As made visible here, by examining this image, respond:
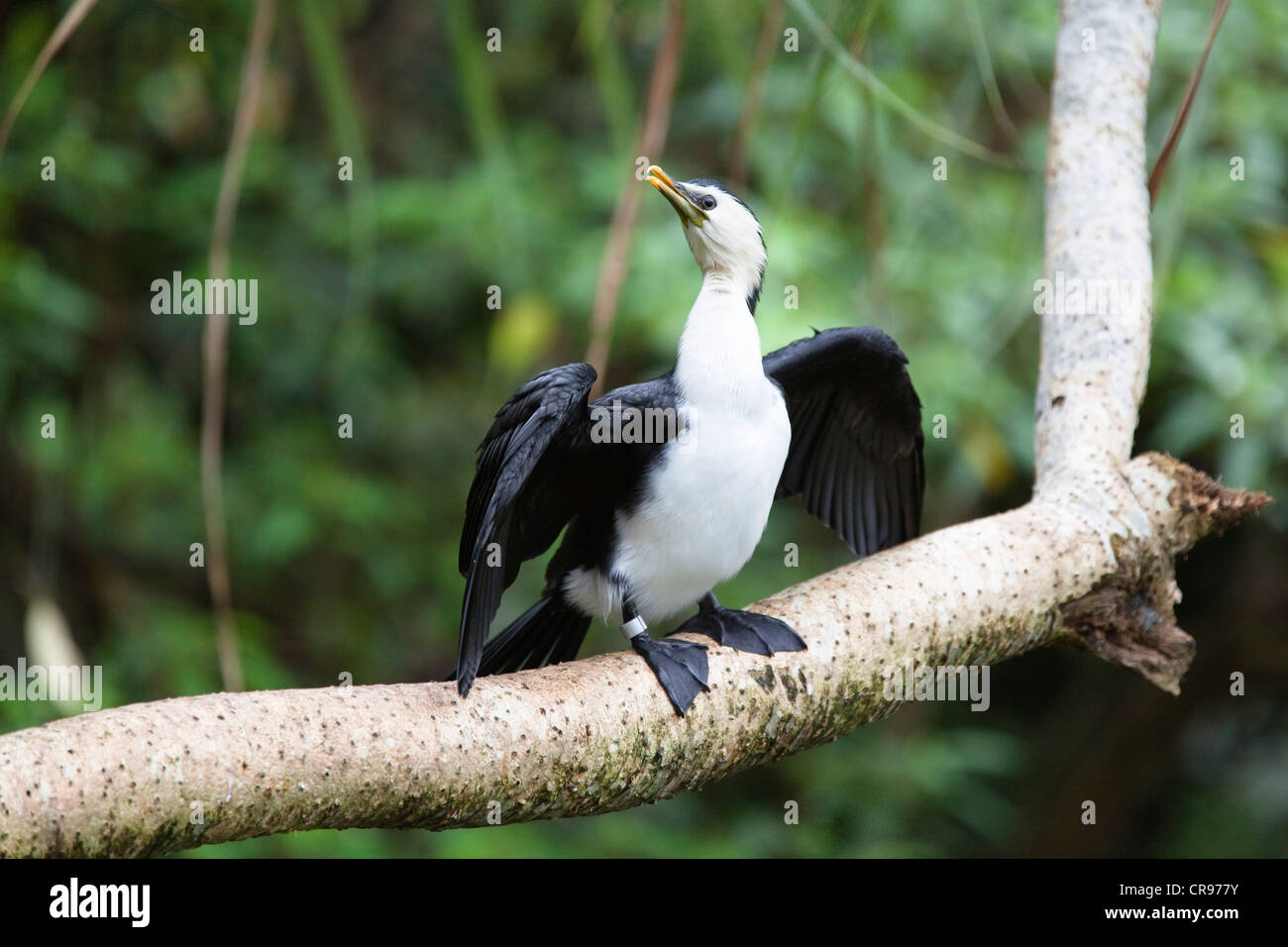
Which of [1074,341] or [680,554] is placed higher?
[1074,341]

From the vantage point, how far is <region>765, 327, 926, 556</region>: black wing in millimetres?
2441

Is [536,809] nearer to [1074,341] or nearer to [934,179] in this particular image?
[1074,341]

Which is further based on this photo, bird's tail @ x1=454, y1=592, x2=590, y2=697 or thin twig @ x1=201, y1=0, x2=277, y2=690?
bird's tail @ x1=454, y1=592, x2=590, y2=697

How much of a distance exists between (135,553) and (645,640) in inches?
111

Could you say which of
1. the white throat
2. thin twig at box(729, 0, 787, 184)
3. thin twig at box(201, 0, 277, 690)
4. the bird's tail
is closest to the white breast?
the white throat

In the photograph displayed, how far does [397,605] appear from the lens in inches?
173

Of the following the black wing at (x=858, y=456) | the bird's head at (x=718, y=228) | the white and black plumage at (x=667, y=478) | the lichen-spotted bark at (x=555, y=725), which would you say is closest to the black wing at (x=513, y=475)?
the white and black plumage at (x=667, y=478)

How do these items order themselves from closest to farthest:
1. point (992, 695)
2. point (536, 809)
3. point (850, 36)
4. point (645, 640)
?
point (536, 809)
point (645, 640)
point (850, 36)
point (992, 695)

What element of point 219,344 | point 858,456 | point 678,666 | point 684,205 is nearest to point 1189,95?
point 684,205

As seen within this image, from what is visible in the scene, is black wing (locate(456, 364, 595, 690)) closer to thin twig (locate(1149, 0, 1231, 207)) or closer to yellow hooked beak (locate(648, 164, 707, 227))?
yellow hooked beak (locate(648, 164, 707, 227))

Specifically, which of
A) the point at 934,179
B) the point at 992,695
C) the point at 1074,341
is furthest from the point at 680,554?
the point at 992,695

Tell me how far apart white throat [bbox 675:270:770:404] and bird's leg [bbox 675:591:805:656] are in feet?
1.18

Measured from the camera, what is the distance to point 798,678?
1.89 metres

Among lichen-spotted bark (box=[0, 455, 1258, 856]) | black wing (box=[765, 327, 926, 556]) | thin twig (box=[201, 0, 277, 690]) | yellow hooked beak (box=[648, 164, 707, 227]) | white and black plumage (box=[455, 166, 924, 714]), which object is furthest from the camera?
black wing (box=[765, 327, 926, 556])
